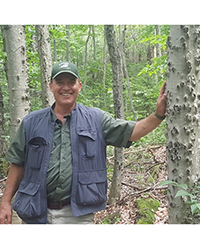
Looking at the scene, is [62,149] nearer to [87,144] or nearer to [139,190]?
[87,144]

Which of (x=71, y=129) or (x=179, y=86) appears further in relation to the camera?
(x=71, y=129)

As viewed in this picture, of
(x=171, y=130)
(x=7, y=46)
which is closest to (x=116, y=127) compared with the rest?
(x=171, y=130)

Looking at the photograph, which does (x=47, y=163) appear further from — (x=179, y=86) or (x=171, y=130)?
(x=179, y=86)

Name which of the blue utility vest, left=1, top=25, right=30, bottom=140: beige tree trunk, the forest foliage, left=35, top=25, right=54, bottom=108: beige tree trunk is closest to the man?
the blue utility vest

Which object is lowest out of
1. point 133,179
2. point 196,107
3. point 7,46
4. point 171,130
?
point 133,179

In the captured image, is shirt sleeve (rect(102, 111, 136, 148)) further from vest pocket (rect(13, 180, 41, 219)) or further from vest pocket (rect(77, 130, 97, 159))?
vest pocket (rect(13, 180, 41, 219))

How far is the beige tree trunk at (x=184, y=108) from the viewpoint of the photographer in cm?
166

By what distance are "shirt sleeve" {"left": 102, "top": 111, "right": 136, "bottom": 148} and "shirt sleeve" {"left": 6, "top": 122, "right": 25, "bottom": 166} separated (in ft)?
2.52

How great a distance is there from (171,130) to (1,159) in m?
5.76

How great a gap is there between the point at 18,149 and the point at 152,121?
1.27 metres

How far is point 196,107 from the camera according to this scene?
1.68 m

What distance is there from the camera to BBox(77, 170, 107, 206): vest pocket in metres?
2.06

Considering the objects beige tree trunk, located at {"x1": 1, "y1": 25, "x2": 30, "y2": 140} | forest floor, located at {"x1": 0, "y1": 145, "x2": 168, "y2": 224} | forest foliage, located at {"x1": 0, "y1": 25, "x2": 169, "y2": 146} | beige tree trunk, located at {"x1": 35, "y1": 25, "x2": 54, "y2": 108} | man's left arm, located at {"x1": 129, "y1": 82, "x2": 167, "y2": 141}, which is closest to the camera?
man's left arm, located at {"x1": 129, "y1": 82, "x2": 167, "y2": 141}

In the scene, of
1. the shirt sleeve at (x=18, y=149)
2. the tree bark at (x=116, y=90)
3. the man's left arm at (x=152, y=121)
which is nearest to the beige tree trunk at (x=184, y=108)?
the man's left arm at (x=152, y=121)
